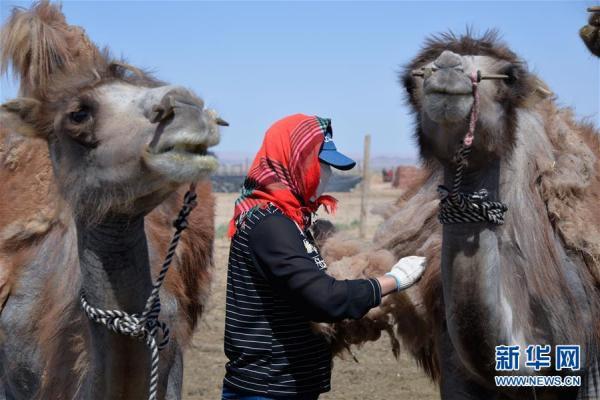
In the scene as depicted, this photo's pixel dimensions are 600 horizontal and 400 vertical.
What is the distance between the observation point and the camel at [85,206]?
10.1 feet

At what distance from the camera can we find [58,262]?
4.15 m

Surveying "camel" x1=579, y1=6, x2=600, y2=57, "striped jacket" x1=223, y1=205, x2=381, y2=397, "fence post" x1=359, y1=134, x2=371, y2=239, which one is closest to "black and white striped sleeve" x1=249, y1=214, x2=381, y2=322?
"striped jacket" x1=223, y1=205, x2=381, y2=397

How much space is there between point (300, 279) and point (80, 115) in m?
1.00

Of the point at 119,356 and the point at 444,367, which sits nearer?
the point at 119,356

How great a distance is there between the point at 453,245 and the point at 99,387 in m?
1.54

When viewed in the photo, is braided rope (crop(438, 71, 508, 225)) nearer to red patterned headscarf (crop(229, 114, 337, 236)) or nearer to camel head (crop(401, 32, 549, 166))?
camel head (crop(401, 32, 549, 166))

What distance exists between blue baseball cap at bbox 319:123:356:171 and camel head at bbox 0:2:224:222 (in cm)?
41

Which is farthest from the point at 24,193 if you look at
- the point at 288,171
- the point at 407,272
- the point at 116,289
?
the point at 407,272

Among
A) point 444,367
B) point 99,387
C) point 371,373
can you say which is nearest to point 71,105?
point 99,387

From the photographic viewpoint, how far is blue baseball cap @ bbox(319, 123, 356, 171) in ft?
10.7

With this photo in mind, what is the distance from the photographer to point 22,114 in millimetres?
3484

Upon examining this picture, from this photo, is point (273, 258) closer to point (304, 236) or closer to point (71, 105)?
point (304, 236)

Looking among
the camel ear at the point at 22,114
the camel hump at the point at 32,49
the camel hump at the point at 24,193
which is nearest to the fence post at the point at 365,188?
the camel hump at the point at 24,193

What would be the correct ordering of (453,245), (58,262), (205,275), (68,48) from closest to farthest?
(453,245), (58,262), (68,48), (205,275)
